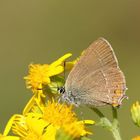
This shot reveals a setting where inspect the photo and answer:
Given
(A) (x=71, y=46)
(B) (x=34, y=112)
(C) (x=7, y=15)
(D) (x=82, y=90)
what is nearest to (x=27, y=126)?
(B) (x=34, y=112)

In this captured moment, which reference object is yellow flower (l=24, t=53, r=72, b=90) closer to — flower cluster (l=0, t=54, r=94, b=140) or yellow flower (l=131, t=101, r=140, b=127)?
flower cluster (l=0, t=54, r=94, b=140)

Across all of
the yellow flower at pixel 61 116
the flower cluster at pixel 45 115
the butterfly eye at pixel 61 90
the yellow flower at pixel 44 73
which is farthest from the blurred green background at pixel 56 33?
the yellow flower at pixel 61 116

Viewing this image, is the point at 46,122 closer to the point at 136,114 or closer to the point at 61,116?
the point at 61,116

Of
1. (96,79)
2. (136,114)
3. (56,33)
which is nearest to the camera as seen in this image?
(136,114)

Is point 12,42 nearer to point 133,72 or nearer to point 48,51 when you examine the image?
point 48,51

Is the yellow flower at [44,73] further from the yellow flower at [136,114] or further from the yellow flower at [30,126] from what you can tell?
the yellow flower at [136,114]

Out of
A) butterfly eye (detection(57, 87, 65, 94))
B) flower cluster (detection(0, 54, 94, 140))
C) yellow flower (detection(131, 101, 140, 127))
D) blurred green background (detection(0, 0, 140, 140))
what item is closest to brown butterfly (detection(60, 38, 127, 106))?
butterfly eye (detection(57, 87, 65, 94))

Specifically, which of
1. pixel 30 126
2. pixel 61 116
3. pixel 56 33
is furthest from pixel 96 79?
pixel 56 33
